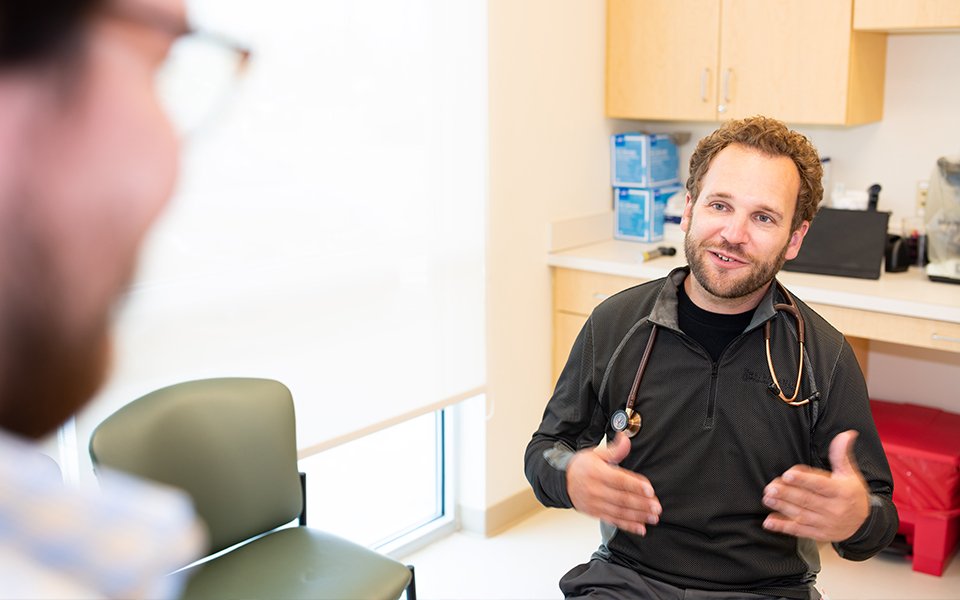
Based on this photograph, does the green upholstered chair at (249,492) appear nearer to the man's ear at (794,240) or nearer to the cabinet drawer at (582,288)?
the man's ear at (794,240)

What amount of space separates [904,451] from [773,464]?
1360 mm

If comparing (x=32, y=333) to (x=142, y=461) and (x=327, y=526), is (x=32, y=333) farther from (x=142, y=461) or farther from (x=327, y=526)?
(x=327, y=526)

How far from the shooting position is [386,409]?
266 cm

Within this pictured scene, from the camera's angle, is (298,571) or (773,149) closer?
(773,149)

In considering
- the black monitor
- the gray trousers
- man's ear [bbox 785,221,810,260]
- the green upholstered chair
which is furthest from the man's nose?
the black monitor

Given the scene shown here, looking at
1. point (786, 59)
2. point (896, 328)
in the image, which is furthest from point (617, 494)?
point (786, 59)

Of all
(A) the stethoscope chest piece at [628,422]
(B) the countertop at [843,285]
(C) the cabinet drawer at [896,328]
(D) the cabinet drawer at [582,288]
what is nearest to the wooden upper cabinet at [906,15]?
(B) the countertop at [843,285]

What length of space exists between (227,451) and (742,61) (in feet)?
6.88

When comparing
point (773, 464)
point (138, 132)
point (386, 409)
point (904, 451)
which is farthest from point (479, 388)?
point (138, 132)

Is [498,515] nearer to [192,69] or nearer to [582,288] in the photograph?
[582,288]

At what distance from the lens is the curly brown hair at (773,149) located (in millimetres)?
1733

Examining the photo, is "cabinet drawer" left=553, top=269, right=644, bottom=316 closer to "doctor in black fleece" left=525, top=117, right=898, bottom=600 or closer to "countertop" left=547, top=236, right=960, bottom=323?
"countertop" left=547, top=236, right=960, bottom=323

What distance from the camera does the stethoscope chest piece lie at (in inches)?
67.7

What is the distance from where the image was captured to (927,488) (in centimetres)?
281
